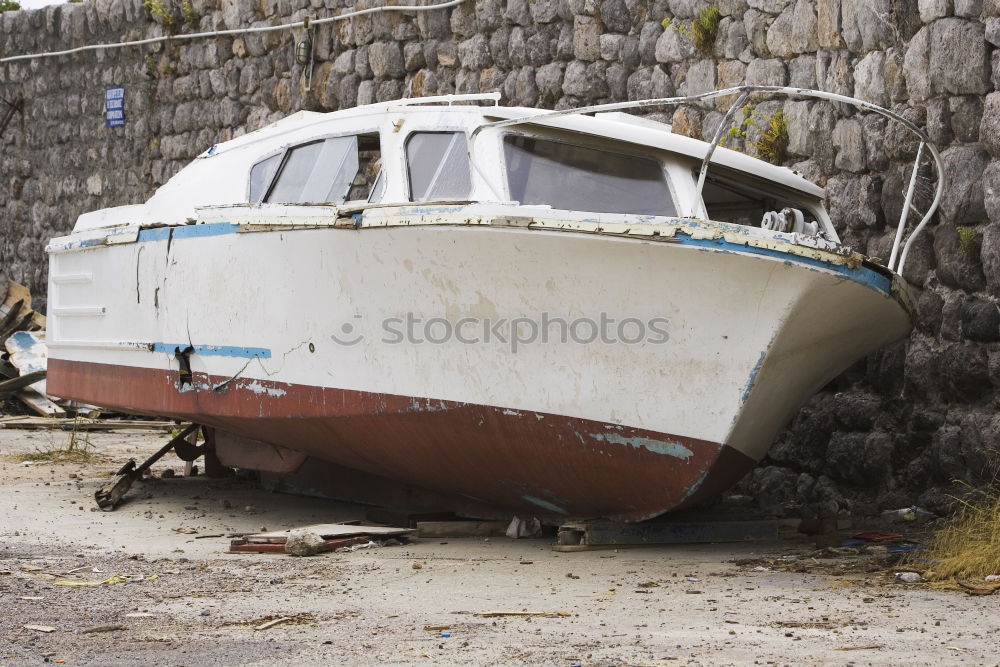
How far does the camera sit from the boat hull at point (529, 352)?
496 cm

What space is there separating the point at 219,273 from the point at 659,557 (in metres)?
2.52

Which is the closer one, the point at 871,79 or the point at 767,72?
the point at 871,79

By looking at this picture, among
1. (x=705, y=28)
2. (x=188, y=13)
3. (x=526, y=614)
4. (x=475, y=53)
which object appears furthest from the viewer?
(x=188, y=13)

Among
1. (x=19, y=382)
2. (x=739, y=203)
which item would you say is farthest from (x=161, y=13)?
(x=739, y=203)

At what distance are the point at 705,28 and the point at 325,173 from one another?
2935 mm

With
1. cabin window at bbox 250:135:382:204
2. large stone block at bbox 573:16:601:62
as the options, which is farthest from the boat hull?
large stone block at bbox 573:16:601:62

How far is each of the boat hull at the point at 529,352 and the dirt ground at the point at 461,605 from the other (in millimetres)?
431

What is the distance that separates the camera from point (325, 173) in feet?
20.7

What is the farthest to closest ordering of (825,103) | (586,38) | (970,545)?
1. (586,38)
2. (825,103)
3. (970,545)

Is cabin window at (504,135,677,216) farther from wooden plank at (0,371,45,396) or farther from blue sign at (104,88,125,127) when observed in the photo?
blue sign at (104,88,125,127)

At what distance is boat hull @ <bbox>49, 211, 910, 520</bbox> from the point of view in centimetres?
496

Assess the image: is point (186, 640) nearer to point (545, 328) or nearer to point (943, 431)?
point (545, 328)

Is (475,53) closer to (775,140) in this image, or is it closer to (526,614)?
(775,140)

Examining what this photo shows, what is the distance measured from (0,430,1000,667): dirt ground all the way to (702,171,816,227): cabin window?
160cm
